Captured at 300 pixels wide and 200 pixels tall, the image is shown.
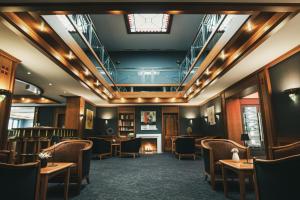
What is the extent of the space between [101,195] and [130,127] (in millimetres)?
8565

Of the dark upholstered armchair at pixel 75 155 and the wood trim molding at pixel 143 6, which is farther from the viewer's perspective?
the dark upholstered armchair at pixel 75 155

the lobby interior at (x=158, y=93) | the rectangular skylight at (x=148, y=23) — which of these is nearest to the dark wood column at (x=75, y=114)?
the lobby interior at (x=158, y=93)

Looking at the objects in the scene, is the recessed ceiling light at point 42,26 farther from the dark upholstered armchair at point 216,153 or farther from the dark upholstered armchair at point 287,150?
the dark upholstered armchair at point 287,150

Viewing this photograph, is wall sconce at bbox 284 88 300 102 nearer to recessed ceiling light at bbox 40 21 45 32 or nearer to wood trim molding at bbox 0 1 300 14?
wood trim molding at bbox 0 1 300 14

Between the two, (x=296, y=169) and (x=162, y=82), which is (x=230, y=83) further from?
(x=296, y=169)

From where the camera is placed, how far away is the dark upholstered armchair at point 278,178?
71.5 inches

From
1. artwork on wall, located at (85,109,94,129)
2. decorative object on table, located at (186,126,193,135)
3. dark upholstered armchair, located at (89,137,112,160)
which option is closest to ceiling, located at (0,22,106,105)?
artwork on wall, located at (85,109,94,129)

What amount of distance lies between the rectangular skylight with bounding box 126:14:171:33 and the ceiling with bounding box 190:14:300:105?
4.84m

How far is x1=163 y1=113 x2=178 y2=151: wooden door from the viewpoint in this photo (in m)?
11.9

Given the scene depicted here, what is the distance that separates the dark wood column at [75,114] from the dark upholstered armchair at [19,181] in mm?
7239

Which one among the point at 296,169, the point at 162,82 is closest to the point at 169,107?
the point at 162,82

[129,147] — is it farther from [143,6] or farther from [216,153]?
[143,6]

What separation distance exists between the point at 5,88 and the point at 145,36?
26.7ft

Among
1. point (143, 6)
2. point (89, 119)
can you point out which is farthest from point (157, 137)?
point (143, 6)
